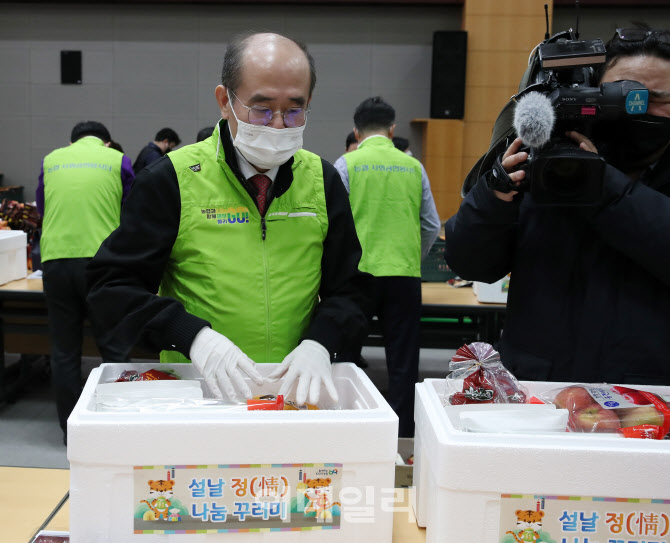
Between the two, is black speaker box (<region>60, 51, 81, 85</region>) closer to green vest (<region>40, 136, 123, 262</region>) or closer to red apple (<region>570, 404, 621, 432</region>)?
green vest (<region>40, 136, 123, 262</region>)

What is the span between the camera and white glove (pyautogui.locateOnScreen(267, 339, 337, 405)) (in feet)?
3.46

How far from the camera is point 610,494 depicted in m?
0.84

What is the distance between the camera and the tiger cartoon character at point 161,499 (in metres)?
A: 0.87

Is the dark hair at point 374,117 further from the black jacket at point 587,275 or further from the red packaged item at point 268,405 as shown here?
the red packaged item at point 268,405

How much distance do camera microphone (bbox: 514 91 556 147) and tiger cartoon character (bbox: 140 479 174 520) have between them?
711 millimetres

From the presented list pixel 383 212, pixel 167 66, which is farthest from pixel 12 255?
pixel 167 66

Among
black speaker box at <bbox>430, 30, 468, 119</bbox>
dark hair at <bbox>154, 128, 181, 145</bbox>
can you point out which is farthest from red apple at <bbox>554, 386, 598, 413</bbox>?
black speaker box at <bbox>430, 30, 468, 119</bbox>

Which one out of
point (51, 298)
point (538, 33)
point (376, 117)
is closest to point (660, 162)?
point (376, 117)

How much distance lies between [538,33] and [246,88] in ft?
23.6

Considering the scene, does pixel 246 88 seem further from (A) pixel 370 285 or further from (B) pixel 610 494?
(B) pixel 610 494

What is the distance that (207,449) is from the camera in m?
0.86

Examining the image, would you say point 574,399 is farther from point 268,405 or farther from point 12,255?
point 12,255

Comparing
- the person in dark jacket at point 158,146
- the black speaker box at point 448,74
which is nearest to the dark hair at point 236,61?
the person in dark jacket at point 158,146

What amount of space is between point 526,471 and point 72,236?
2.89m
